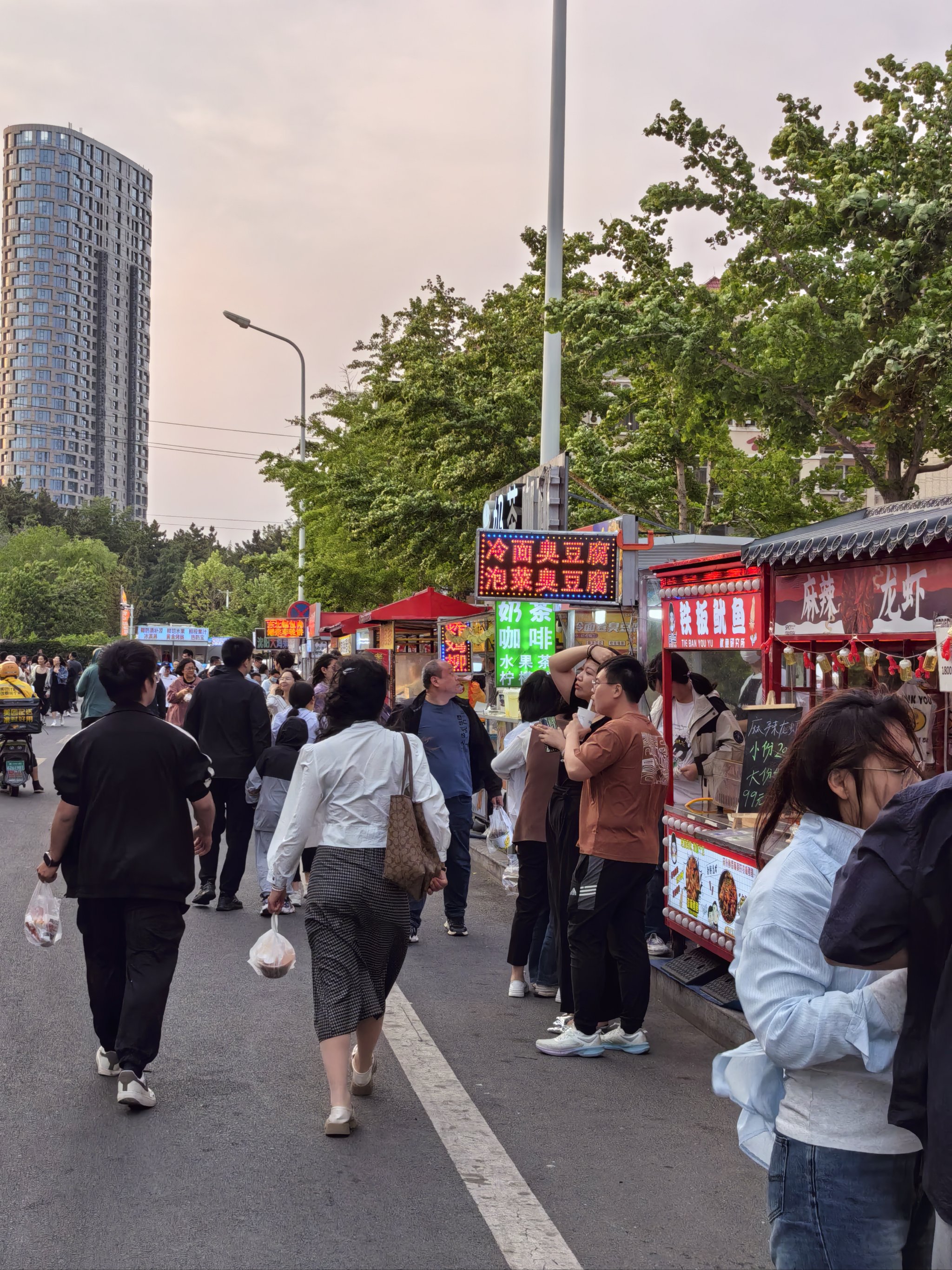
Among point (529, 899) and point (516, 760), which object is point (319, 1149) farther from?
point (516, 760)

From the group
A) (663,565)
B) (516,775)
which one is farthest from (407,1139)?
(663,565)

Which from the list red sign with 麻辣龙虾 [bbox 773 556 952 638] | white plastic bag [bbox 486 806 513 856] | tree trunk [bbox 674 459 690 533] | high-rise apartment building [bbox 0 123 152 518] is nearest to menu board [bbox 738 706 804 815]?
red sign with 麻辣龙虾 [bbox 773 556 952 638]

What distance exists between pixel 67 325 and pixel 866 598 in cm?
17588

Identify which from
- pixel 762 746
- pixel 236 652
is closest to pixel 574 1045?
pixel 762 746

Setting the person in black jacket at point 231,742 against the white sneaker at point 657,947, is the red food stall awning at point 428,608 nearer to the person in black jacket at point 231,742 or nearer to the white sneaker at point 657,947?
the person in black jacket at point 231,742

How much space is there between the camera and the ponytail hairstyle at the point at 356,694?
4.89 metres

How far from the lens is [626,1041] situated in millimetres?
5777

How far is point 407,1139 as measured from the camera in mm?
4500

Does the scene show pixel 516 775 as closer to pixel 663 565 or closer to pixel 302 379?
pixel 663 565

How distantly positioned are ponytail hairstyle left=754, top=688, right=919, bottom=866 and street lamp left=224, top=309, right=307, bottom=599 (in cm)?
2971

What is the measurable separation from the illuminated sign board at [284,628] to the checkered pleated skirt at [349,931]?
27950 millimetres

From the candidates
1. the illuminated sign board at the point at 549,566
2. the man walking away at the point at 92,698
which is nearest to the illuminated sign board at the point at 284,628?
the man walking away at the point at 92,698

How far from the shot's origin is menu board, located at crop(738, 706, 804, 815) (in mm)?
6188

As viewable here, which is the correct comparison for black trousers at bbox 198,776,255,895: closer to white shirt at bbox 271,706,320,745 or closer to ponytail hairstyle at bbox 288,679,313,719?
white shirt at bbox 271,706,320,745
